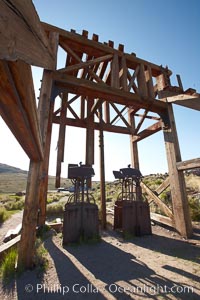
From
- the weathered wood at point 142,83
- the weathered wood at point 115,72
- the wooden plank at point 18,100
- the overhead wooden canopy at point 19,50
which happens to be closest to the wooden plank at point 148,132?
the weathered wood at point 142,83

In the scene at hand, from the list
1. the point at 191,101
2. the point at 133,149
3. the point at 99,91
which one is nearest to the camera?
the point at 191,101

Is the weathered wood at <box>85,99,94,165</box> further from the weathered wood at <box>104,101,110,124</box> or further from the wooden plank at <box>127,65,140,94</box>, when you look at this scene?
the wooden plank at <box>127,65,140,94</box>

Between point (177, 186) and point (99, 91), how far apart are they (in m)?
4.13

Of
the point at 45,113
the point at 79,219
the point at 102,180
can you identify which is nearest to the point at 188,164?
the point at 102,180

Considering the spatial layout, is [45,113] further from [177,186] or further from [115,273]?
[177,186]

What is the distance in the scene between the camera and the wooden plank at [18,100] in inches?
36.6

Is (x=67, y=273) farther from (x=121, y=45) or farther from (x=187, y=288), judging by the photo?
(x=121, y=45)

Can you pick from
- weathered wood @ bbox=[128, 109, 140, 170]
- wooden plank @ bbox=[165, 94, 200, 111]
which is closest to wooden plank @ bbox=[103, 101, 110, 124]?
weathered wood @ bbox=[128, 109, 140, 170]

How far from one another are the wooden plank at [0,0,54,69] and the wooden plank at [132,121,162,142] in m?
6.63

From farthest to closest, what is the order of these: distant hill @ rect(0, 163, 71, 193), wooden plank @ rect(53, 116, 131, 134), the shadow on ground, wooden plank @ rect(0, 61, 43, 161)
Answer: distant hill @ rect(0, 163, 71, 193) < wooden plank @ rect(53, 116, 131, 134) < the shadow on ground < wooden plank @ rect(0, 61, 43, 161)

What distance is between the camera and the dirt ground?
8.54ft

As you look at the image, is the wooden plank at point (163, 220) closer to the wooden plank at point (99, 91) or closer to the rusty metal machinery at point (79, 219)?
the rusty metal machinery at point (79, 219)

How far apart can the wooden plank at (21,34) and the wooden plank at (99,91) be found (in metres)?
4.70

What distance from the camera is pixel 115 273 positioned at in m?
3.21
